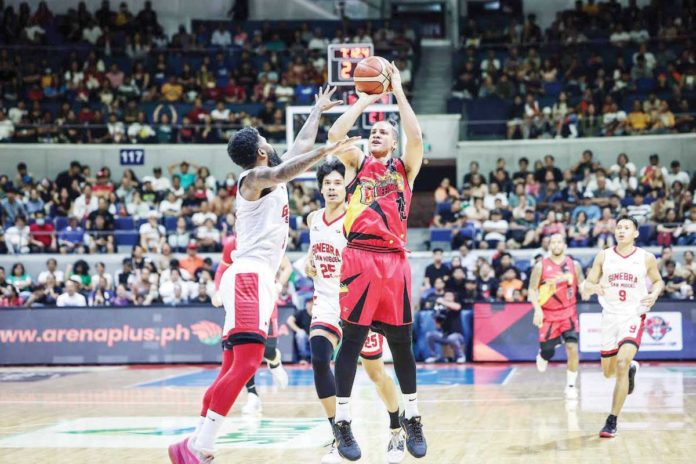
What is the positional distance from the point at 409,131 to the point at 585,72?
20035mm

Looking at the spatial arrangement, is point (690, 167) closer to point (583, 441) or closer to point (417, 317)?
point (417, 317)

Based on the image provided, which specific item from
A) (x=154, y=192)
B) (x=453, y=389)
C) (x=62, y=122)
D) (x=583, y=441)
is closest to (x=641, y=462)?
(x=583, y=441)

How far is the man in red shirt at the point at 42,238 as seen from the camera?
21891 mm

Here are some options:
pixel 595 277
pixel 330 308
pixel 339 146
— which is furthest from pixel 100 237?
pixel 339 146

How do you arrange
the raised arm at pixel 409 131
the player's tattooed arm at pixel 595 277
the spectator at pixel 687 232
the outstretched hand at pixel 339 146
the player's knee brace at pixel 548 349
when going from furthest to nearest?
the spectator at pixel 687 232 → the player's knee brace at pixel 548 349 → the player's tattooed arm at pixel 595 277 → the raised arm at pixel 409 131 → the outstretched hand at pixel 339 146

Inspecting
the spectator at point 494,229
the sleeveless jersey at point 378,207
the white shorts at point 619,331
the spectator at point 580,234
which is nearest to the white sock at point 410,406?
the sleeveless jersey at point 378,207

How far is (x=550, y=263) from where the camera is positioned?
13.5m

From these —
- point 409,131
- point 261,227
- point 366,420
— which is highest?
point 409,131

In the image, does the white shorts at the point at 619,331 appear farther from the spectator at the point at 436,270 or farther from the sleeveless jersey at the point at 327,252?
the spectator at the point at 436,270

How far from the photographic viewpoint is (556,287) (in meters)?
13.3

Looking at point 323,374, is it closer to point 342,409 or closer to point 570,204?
point 342,409

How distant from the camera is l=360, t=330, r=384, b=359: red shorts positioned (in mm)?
7570

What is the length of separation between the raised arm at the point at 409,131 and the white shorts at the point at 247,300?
126 centimetres

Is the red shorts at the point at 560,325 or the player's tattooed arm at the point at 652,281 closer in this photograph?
the player's tattooed arm at the point at 652,281
